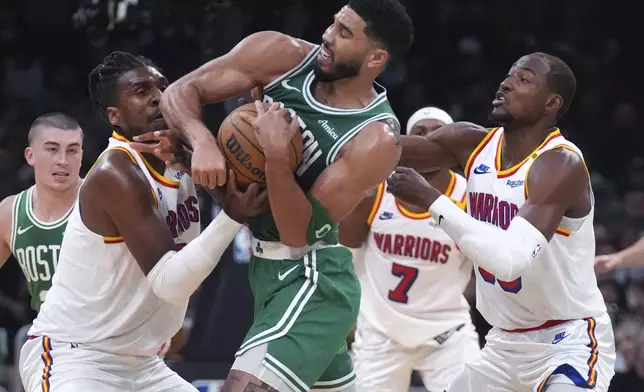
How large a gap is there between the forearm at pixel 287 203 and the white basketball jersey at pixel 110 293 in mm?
704

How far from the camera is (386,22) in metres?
4.36

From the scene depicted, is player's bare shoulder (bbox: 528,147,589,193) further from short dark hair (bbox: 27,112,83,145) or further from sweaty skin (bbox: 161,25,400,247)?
short dark hair (bbox: 27,112,83,145)

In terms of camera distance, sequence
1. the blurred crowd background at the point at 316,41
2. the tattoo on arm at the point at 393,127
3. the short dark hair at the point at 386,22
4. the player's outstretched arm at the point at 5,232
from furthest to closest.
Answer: the blurred crowd background at the point at 316,41
the player's outstretched arm at the point at 5,232
the short dark hair at the point at 386,22
the tattoo on arm at the point at 393,127

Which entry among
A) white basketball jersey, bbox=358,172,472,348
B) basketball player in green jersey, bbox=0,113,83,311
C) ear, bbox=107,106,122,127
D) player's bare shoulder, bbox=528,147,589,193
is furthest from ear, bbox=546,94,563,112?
basketball player in green jersey, bbox=0,113,83,311

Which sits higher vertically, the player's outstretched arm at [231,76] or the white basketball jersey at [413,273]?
the player's outstretched arm at [231,76]

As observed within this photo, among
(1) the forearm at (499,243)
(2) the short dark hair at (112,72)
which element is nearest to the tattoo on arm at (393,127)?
(1) the forearm at (499,243)

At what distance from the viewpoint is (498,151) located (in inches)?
193

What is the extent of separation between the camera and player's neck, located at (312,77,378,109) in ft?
14.2

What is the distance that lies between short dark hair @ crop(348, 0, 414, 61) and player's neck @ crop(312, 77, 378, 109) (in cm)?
18

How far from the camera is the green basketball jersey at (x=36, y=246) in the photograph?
5.76m

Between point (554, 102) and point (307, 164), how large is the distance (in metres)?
1.35

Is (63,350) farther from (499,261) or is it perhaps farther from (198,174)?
(499,261)

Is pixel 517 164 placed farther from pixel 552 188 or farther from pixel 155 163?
pixel 155 163

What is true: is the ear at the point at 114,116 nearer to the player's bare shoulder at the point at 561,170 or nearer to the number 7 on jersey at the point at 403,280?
the player's bare shoulder at the point at 561,170
